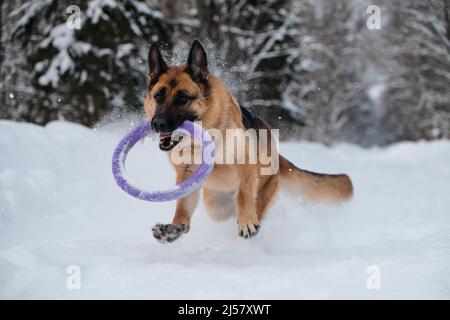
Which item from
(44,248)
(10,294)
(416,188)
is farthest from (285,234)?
(416,188)

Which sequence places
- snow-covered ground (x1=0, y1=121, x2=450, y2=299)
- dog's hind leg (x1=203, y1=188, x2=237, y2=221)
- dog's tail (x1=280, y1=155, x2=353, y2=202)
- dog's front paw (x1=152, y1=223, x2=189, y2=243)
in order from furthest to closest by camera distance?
dog's tail (x1=280, y1=155, x2=353, y2=202) → dog's hind leg (x1=203, y1=188, x2=237, y2=221) → dog's front paw (x1=152, y1=223, x2=189, y2=243) → snow-covered ground (x1=0, y1=121, x2=450, y2=299)

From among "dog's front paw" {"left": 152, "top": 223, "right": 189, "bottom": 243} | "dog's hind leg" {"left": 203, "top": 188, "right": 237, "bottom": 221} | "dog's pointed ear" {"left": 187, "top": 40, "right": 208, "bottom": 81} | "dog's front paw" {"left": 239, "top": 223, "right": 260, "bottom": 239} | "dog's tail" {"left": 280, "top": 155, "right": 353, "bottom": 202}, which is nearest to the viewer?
"dog's front paw" {"left": 152, "top": 223, "right": 189, "bottom": 243}

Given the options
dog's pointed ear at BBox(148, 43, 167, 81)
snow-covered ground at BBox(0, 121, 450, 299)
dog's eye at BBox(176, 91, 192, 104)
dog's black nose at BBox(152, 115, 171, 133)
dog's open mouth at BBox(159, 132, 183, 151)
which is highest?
dog's pointed ear at BBox(148, 43, 167, 81)

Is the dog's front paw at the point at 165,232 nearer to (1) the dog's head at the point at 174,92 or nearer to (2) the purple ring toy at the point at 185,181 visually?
(2) the purple ring toy at the point at 185,181

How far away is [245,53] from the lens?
16.6 meters

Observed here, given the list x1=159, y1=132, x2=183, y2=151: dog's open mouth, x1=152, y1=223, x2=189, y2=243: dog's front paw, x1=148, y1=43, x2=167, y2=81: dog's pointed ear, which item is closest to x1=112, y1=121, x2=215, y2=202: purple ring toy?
x1=159, y1=132, x2=183, y2=151: dog's open mouth

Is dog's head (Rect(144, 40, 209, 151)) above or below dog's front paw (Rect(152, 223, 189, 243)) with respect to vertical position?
above

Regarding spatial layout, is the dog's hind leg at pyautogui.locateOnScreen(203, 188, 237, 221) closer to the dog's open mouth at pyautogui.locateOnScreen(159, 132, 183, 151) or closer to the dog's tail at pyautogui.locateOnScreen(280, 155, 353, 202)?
the dog's tail at pyautogui.locateOnScreen(280, 155, 353, 202)

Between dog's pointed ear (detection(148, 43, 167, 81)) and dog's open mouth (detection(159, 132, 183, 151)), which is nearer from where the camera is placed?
dog's open mouth (detection(159, 132, 183, 151))

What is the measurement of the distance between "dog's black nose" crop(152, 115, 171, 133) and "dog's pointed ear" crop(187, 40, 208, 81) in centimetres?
63

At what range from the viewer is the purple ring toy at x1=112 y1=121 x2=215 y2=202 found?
160 inches

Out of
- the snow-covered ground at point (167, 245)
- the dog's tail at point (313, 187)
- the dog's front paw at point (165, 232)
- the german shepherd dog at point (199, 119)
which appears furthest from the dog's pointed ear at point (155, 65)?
the dog's tail at point (313, 187)

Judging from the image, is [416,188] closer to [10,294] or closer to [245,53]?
[10,294]

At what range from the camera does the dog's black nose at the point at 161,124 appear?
4145mm
